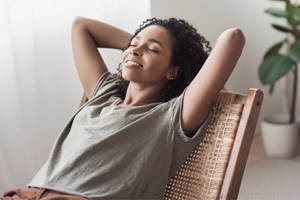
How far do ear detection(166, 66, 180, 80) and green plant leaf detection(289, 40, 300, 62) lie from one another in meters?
1.33

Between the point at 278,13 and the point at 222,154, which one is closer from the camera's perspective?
the point at 222,154

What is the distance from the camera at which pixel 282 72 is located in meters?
2.46

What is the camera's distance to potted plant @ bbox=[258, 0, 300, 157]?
2482mm

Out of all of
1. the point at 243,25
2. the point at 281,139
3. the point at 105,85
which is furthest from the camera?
the point at 243,25

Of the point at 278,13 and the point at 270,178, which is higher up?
the point at 278,13

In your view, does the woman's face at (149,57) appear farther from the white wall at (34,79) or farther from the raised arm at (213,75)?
the white wall at (34,79)

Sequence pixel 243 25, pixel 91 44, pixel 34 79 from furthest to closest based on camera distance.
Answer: pixel 243 25 < pixel 34 79 < pixel 91 44

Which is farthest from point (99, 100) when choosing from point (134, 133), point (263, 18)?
point (263, 18)

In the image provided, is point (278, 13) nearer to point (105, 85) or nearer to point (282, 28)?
point (282, 28)

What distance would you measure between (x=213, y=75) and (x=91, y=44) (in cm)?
55

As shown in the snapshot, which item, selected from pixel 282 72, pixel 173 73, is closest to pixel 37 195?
pixel 173 73

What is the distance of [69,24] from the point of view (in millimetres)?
1720

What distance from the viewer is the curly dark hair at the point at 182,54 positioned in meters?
1.28

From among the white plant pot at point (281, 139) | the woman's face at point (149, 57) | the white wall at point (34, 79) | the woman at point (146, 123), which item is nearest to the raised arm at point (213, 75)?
the woman at point (146, 123)
